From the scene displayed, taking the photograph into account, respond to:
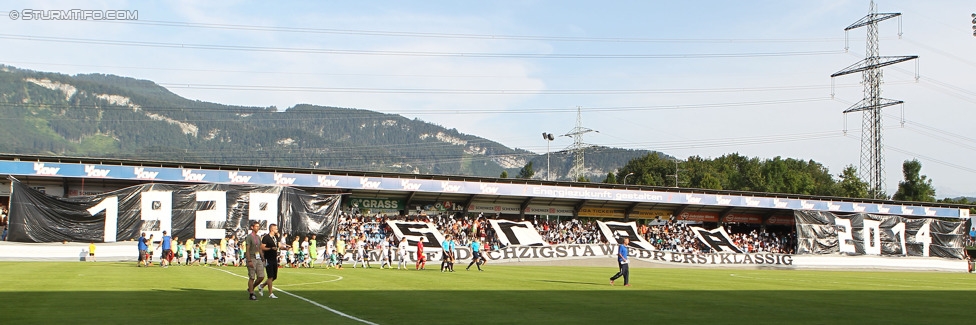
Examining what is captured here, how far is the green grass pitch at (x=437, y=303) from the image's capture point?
48.5ft

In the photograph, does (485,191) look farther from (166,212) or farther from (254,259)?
(254,259)

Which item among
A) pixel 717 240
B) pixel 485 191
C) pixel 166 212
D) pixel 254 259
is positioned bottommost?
pixel 717 240

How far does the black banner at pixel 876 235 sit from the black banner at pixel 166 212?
125 feet

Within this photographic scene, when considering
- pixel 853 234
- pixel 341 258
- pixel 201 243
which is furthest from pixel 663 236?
pixel 201 243

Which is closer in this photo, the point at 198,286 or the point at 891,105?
the point at 198,286

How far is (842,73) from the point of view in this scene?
3329 inches

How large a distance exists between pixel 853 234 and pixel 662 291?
45763 mm

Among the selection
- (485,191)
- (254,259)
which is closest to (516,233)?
(485,191)

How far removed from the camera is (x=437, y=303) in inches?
714

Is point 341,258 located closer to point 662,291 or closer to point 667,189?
point 662,291

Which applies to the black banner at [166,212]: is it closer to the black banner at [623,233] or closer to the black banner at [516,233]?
the black banner at [516,233]

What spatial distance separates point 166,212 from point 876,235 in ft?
175

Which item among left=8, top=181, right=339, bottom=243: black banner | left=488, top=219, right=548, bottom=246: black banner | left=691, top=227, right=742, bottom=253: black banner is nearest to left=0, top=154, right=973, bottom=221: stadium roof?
left=488, top=219, right=548, bottom=246: black banner

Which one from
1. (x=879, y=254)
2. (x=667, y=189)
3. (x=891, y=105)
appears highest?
(x=891, y=105)
